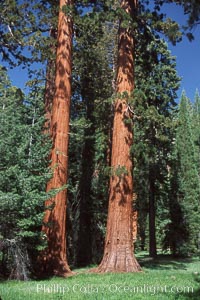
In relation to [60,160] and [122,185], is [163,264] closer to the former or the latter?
[122,185]

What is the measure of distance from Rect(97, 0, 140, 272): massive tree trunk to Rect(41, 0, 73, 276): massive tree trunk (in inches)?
43.0

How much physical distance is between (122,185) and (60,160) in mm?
1718

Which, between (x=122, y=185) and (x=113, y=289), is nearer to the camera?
(x=113, y=289)

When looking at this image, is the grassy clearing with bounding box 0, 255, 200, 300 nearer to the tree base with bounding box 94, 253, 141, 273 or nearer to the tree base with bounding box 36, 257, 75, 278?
the tree base with bounding box 94, 253, 141, 273

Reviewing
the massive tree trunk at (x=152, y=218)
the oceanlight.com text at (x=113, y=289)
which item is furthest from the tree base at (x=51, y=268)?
the massive tree trunk at (x=152, y=218)

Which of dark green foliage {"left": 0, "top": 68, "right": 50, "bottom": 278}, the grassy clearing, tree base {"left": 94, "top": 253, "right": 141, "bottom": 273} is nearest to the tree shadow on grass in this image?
tree base {"left": 94, "top": 253, "right": 141, "bottom": 273}

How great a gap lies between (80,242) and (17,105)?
26.5 ft

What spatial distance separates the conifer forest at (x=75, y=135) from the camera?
7895mm

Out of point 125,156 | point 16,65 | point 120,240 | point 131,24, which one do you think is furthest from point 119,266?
point 16,65

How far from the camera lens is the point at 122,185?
372 inches

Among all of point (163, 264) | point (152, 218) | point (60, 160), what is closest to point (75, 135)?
point (60, 160)

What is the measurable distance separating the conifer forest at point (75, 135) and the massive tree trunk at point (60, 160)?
0.08 ft

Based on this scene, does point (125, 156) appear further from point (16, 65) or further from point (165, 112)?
point (165, 112)

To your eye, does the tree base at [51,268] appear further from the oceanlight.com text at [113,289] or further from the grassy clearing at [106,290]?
the oceanlight.com text at [113,289]
